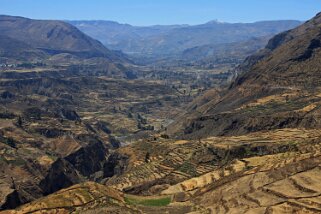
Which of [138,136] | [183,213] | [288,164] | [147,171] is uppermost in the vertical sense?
[288,164]

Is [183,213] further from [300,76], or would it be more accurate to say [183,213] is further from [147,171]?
[300,76]

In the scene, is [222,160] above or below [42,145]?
above

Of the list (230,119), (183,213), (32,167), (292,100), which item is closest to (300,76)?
(292,100)

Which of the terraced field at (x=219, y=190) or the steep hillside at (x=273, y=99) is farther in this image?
the steep hillside at (x=273, y=99)

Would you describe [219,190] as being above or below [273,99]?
above

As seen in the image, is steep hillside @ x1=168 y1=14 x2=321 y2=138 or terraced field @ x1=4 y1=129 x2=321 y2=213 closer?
terraced field @ x1=4 y1=129 x2=321 y2=213

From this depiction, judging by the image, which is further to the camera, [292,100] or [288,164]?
[292,100]

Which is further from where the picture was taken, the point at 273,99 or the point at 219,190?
the point at 273,99

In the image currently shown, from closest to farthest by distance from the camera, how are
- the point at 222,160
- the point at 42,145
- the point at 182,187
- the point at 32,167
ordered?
the point at 182,187 < the point at 222,160 < the point at 32,167 < the point at 42,145
